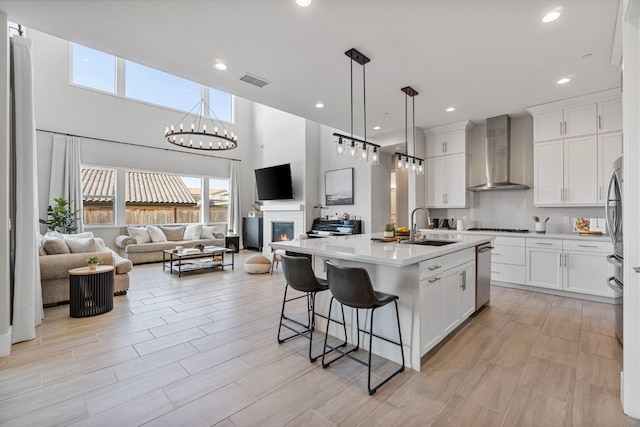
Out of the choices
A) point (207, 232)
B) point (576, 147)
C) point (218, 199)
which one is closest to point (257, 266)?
point (207, 232)

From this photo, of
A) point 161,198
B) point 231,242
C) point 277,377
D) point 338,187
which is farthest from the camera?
point 231,242

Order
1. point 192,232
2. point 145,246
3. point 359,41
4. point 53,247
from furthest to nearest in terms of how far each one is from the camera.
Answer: point 192,232, point 145,246, point 53,247, point 359,41

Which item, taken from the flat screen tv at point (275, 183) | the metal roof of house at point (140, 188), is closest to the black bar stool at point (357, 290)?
the flat screen tv at point (275, 183)

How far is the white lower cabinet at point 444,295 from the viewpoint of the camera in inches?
90.4

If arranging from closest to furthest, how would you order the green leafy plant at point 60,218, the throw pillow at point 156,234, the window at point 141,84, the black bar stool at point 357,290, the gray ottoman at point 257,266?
the black bar stool at point 357,290
the gray ottoman at point 257,266
the green leafy plant at point 60,218
the window at point 141,84
the throw pillow at point 156,234

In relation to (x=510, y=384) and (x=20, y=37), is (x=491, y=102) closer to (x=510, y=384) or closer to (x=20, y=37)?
(x=510, y=384)

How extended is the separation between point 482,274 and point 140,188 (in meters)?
8.11

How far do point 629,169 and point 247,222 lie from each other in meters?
8.64

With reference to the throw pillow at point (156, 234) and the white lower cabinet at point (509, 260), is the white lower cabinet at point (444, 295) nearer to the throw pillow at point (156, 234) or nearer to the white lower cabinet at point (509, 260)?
the white lower cabinet at point (509, 260)

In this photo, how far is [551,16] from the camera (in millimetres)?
2400

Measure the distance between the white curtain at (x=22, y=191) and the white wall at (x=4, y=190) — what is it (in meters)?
0.19

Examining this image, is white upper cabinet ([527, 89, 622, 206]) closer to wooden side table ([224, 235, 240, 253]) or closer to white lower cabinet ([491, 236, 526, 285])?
white lower cabinet ([491, 236, 526, 285])

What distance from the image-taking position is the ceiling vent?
3507 millimetres

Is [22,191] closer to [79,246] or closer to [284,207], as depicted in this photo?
[79,246]
